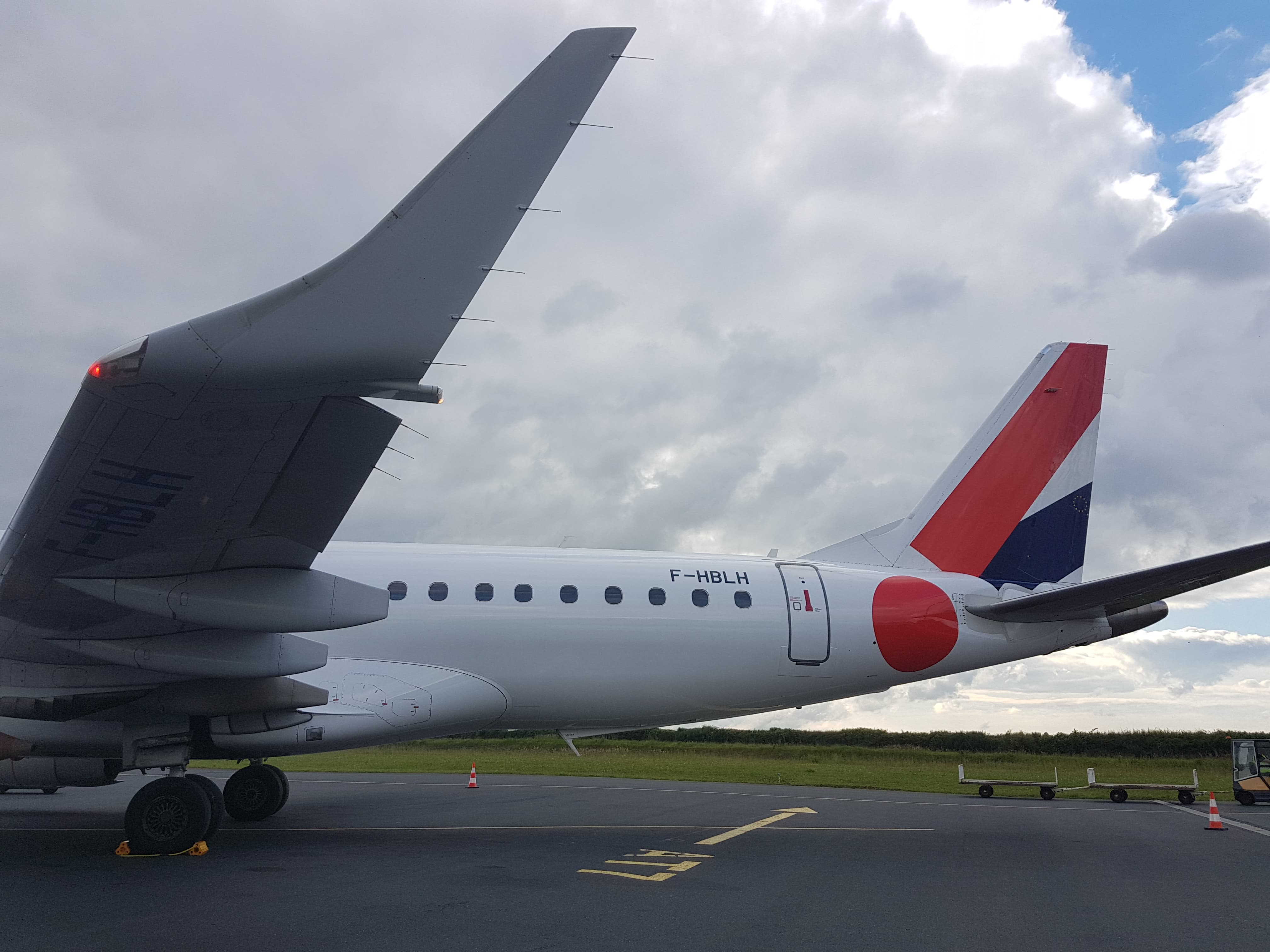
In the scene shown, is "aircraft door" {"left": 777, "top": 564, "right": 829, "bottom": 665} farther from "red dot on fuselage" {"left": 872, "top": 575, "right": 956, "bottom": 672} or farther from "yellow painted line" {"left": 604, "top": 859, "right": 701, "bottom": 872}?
"yellow painted line" {"left": 604, "top": 859, "right": 701, "bottom": 872}

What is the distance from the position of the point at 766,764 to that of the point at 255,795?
76.6 feet

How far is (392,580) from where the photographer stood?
492 inches

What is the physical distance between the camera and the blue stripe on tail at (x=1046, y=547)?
14203 mm

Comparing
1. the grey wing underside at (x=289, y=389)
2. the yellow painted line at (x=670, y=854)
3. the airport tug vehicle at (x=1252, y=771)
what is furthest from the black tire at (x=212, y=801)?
the airport tug vehicle at (x=1252, y=771)

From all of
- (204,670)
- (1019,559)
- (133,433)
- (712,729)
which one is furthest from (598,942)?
(712,729)

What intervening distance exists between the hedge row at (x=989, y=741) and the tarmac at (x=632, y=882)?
26934 mm

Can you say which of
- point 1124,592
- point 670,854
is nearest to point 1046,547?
point 1124,592

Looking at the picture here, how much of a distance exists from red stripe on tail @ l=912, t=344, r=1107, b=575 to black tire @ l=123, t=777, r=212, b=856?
1062 cm

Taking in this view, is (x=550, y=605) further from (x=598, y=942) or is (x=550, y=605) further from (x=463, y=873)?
(x=598, y=942)

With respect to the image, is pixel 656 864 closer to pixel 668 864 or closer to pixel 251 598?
pixel 668 864

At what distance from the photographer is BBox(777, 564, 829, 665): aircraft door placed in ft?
41.8

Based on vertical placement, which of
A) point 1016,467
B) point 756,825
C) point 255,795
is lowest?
point 756,825

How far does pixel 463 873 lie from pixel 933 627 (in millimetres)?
7656

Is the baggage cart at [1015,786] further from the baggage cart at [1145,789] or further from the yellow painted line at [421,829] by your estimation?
the yellow painted line at [421,829]
